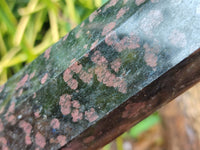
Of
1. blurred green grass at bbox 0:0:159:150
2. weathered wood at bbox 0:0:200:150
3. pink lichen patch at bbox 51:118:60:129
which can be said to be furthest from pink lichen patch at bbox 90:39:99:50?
blurred green grass at bbox 0:0:159:150

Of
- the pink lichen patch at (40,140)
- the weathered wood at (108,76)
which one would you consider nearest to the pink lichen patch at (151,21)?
the weathered wood at (108,76)

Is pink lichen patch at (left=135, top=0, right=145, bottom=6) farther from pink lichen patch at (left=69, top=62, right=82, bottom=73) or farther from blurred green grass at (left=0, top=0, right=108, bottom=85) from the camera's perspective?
blurred green grass at (left=0, top=0, right=108, bottom=85)

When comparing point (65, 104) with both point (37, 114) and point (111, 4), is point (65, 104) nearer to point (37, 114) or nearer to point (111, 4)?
point (37, 114)

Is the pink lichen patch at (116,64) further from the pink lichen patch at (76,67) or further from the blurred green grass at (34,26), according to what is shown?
the blurred green grass at (34,26)

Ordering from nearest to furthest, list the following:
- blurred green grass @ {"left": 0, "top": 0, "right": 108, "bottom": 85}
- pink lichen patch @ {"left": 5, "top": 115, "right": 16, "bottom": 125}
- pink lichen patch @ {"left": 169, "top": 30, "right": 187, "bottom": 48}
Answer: pink lichen patch @ {"left": 169, "top": 30, "right": 187, "bottom": 48} → pink lichen patch @ {"left": 5, "top": 115, "right": 16, "bottom": 125} → blurred green grass @ {"left": 0, "top": 0, "right": 108, "bottom": 85}

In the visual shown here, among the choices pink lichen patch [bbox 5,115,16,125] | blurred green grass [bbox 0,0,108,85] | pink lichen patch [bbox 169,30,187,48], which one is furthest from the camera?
blurred green grass [bbox 0,0,108,85]

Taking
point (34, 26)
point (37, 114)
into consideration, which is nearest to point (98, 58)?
point (37, 114)

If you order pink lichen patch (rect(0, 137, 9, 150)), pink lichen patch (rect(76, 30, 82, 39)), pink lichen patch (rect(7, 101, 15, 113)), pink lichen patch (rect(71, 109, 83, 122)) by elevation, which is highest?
pink lichen patch (rect(76, 30, 82, 39))

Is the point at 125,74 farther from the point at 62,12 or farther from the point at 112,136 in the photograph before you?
the point at 62,12
